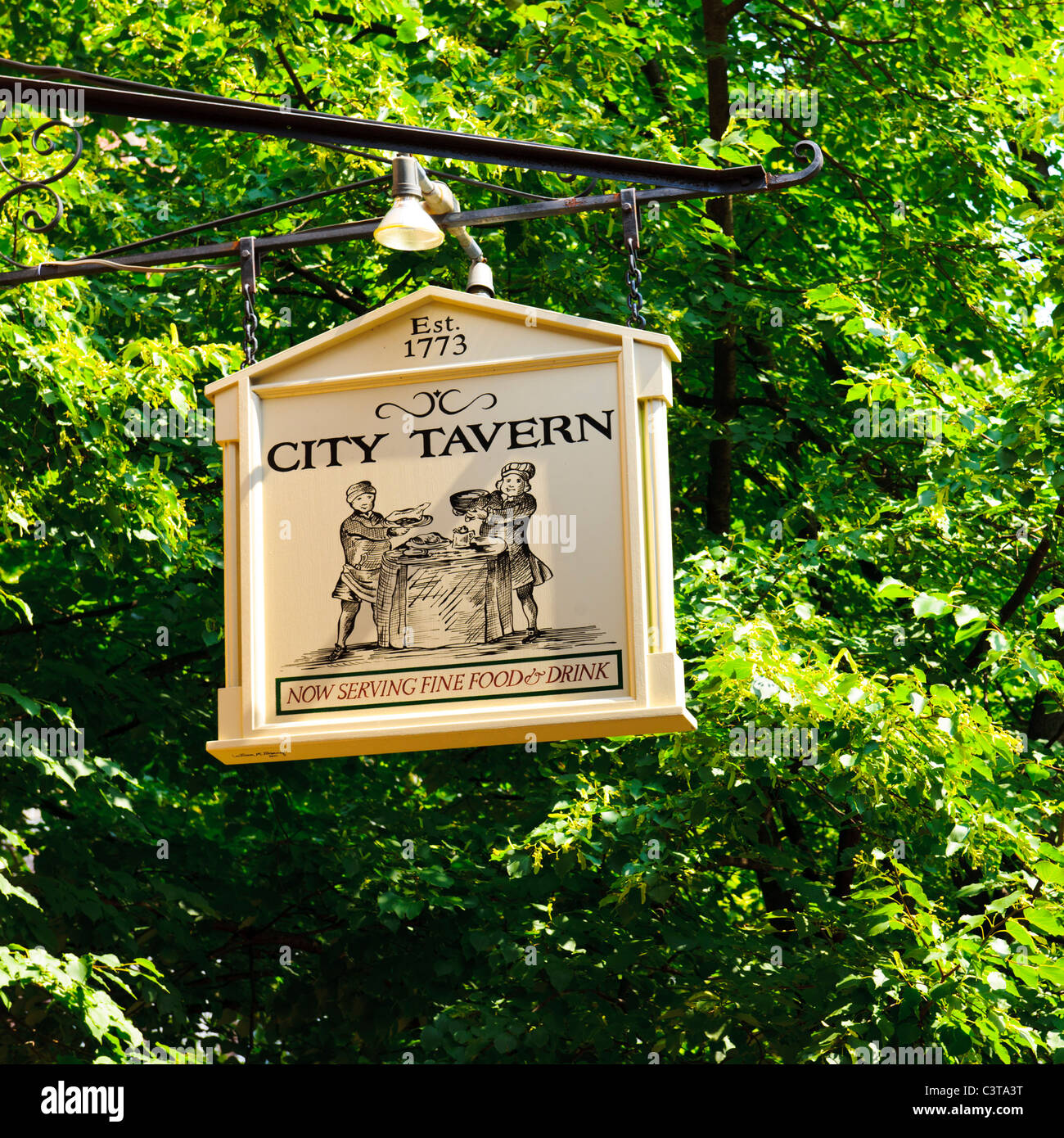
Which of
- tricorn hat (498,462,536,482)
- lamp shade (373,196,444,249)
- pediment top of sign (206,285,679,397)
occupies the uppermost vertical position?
lamp shade (373,196,444,249)

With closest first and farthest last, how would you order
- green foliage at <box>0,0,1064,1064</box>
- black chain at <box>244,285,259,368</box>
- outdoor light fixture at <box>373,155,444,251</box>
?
outdoor light fixture at <box>373,155,444,251</box>
black chain at <box>244,285,259,368</box>
green foliage at <box>0,0,1064,1064</box>

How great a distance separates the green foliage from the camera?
562cm

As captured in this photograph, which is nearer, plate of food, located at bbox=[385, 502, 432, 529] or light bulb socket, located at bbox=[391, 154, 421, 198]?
plate of food, located at bbox=[385, 502, 432, 529]

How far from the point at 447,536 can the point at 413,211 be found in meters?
0.74

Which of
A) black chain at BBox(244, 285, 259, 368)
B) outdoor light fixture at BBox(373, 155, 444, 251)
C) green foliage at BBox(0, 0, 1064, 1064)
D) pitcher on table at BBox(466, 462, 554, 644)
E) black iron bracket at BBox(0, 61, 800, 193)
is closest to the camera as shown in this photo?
black iron bracket at BBox(0, 61, 800, 193)

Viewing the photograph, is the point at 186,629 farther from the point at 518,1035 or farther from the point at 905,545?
the point at 905,545

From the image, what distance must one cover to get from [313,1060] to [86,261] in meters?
5.56

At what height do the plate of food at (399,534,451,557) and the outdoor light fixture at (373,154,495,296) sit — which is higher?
the outdoor light fixture at (373,154,495,296)

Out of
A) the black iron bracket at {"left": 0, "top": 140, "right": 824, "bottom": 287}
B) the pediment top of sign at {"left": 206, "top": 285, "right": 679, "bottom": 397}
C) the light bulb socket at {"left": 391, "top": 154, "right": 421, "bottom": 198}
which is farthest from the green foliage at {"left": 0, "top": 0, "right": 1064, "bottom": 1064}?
the light bulb socket at {"left": 391, "top": 154, "right": 421, "bottom": 198}

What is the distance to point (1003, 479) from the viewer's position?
6.11 metres

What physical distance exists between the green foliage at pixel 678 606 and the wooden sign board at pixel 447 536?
244 cm

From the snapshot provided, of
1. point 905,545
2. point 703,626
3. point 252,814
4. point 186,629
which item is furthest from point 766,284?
point 252,814

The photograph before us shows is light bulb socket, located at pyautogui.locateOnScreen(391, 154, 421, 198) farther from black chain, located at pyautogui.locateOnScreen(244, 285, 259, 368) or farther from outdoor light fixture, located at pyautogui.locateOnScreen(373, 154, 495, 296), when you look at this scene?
black chain, located at pyautogui.locateOnScreen(244, 285, 259, 368)

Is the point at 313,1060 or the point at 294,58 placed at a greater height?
the point at 294,58
